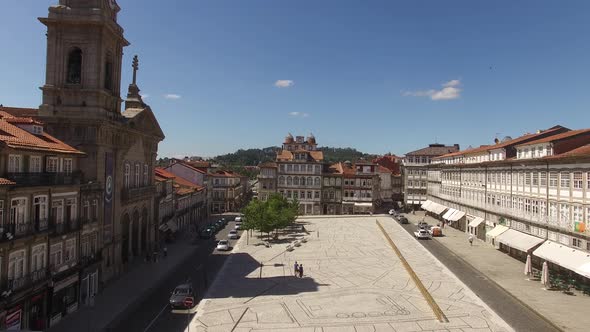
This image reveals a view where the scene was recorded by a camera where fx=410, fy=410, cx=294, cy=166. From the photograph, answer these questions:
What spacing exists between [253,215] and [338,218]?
93.9ft

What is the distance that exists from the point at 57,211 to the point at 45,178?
2485mm

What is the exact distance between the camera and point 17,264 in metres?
21.6

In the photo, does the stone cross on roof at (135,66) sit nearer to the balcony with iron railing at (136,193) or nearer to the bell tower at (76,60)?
the bell tower at (76,60)

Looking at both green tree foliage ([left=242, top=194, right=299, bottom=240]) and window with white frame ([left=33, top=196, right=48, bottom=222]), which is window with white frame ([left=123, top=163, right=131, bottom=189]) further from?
green tree foliage ([left=242, top=194, right=299, bottom=240])

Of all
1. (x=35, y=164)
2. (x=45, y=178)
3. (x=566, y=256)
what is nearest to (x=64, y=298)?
(x=45, y=178)

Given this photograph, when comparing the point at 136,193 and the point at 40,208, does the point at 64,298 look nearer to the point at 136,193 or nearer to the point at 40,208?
the point at 40,208

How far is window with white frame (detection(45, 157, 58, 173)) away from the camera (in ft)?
82.7

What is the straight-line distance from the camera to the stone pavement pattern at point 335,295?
2394 cm

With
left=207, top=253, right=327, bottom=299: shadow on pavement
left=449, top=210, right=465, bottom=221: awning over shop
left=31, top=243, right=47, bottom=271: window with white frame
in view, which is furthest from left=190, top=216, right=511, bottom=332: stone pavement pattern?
left=449, top=210, right=465, bottom=221: awning over shop

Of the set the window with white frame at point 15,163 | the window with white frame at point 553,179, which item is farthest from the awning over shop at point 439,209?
the window with white frame at point 15,163

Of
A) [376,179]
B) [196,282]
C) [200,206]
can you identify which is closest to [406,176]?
[376,179]

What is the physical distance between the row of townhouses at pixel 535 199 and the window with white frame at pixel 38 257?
3523 centimetres

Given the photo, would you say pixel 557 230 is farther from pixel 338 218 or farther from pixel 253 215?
pixel 338 218

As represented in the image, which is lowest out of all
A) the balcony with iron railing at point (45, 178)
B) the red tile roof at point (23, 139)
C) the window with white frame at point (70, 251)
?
the window with white frame at point (70, 251)
